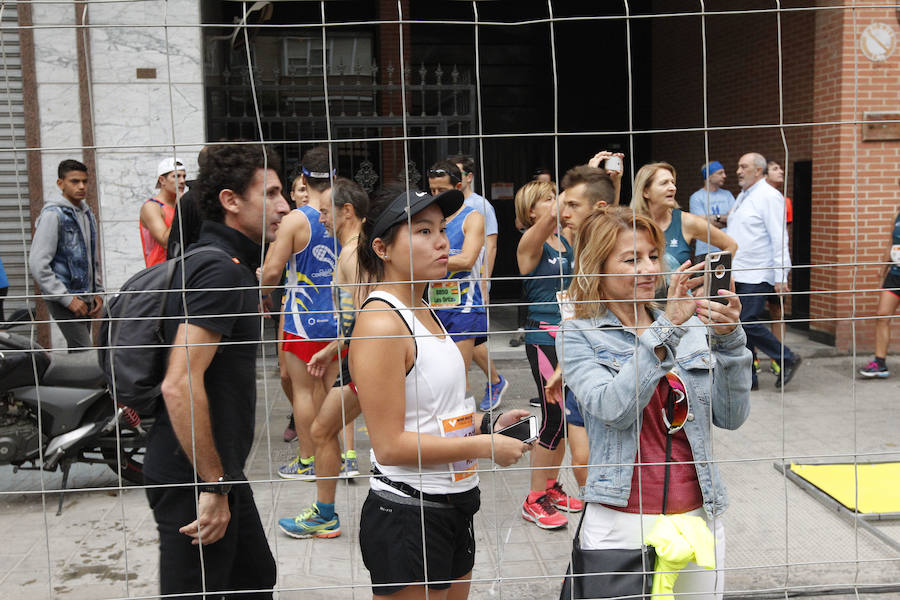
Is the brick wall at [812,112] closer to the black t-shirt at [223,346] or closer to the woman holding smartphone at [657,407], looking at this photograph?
the woman holding smartphone at [657,407]

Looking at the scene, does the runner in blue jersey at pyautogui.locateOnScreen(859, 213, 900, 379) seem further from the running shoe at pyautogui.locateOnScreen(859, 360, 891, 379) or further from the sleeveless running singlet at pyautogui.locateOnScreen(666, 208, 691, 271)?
the sleeveless running singlet at pyautogui.locateOnScreen(666, 208, 691, 271)

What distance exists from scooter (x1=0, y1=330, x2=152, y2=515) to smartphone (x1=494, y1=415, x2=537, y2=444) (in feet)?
9.92

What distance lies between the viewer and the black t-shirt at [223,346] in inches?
90.0

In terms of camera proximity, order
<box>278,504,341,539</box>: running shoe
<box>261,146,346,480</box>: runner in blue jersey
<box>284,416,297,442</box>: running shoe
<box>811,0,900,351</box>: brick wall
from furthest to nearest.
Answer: <box>811,0,900,351</box>: brick wall → <box>284,416,297,442</box>: running shoe → <box>261,146,346,480</box>: runner in blue jersey → <box>278,504,341,539</box>: running shoe

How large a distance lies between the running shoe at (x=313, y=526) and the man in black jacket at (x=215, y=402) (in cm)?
165

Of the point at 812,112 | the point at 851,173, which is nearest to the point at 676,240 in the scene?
the point at 851,173

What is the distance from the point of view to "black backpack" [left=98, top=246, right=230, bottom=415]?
230 cm

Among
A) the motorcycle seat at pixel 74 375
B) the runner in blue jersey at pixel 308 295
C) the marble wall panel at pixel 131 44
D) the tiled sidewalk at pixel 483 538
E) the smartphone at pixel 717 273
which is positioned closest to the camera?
the smartphone at pixel 717 273

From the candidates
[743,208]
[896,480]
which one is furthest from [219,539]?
[743,208]

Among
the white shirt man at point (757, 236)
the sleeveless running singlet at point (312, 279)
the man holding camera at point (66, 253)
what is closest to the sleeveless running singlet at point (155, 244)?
the man holding camera at point (66, 253)

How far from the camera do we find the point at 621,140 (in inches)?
544

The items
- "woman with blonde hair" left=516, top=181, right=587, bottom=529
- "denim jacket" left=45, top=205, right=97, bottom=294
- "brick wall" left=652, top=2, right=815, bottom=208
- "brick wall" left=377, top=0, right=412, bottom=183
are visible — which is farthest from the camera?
"brick wall" left=377, top=0, right=412, bottom=183

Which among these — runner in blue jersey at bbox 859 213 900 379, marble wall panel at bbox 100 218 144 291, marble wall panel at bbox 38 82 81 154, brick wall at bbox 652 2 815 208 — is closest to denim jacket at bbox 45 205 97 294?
marble wall panel at bbox 100 218 144 291

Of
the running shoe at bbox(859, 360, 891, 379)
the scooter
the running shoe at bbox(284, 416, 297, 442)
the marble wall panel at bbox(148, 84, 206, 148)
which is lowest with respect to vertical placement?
the running shoe at bbox(284, 416, 297, 442)
